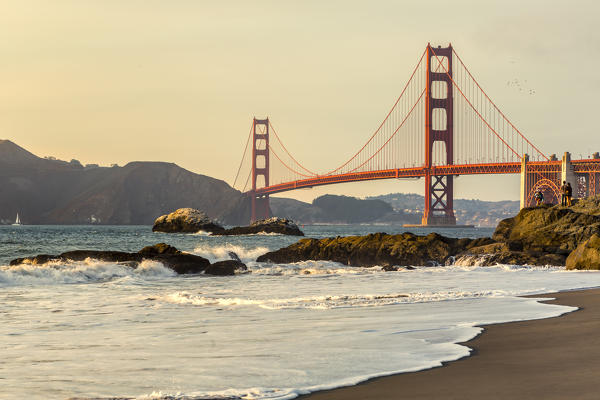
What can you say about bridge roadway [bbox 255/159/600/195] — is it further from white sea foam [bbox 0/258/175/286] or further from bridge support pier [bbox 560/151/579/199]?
white sea foam [bbox 0/258/175/286]

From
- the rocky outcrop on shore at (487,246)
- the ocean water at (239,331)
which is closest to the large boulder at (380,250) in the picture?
the rocky outcrop on shore at (487,246)

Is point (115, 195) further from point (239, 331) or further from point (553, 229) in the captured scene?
point (239, 331)

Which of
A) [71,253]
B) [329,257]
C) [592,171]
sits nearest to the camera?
[71,253]

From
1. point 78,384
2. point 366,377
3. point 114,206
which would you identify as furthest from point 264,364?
point 114,206

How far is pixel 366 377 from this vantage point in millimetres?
5938

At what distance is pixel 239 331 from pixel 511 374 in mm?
3959

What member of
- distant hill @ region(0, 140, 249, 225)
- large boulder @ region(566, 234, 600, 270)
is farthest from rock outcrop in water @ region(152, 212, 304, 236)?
distant hill @ region(0, 140, 249, 225)

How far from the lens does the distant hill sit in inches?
6767

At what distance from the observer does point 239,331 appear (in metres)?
8.98

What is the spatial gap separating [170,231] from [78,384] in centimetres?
8528

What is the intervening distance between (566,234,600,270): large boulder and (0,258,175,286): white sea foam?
11.4 meters

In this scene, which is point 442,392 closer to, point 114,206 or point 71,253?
point 71,253

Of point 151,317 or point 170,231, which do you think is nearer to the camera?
point 151,317

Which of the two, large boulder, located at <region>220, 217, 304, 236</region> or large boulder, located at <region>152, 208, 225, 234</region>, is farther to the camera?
large boulder, located at <region>152, 208, 225, 234</region>
